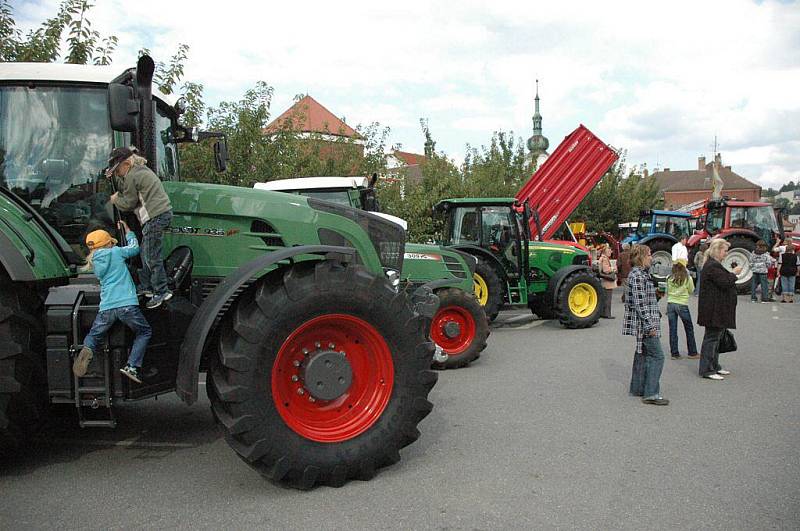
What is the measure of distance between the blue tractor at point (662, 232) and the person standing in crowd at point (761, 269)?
2.52 m

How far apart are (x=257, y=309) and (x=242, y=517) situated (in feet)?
4.03

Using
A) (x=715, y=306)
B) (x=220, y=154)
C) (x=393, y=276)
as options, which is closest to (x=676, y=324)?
(x=715, y=306)

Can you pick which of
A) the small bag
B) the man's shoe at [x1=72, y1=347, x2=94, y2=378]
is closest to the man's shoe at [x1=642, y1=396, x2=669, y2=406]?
the small bag

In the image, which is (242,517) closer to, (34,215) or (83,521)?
(83,521)

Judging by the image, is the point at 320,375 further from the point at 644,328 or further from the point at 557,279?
the point at 557,279

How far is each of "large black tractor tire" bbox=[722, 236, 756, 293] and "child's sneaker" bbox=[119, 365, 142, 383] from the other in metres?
18.0

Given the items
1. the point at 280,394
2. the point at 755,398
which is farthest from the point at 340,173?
the point at 280,394

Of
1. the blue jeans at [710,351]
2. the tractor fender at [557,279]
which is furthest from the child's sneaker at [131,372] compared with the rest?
the tractor fender at [557,279]

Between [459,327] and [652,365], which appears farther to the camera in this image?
[459,327]

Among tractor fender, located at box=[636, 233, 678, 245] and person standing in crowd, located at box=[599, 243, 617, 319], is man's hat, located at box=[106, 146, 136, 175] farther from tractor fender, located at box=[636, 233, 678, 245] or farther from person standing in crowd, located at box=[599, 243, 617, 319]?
tractor fender, located at box=[636, 233, 678, 245]

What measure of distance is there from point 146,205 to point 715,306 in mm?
6386

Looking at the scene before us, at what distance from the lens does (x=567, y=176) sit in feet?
50.6

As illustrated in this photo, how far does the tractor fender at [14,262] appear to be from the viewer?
13.4 ft

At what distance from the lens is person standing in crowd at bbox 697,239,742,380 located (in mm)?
7629
